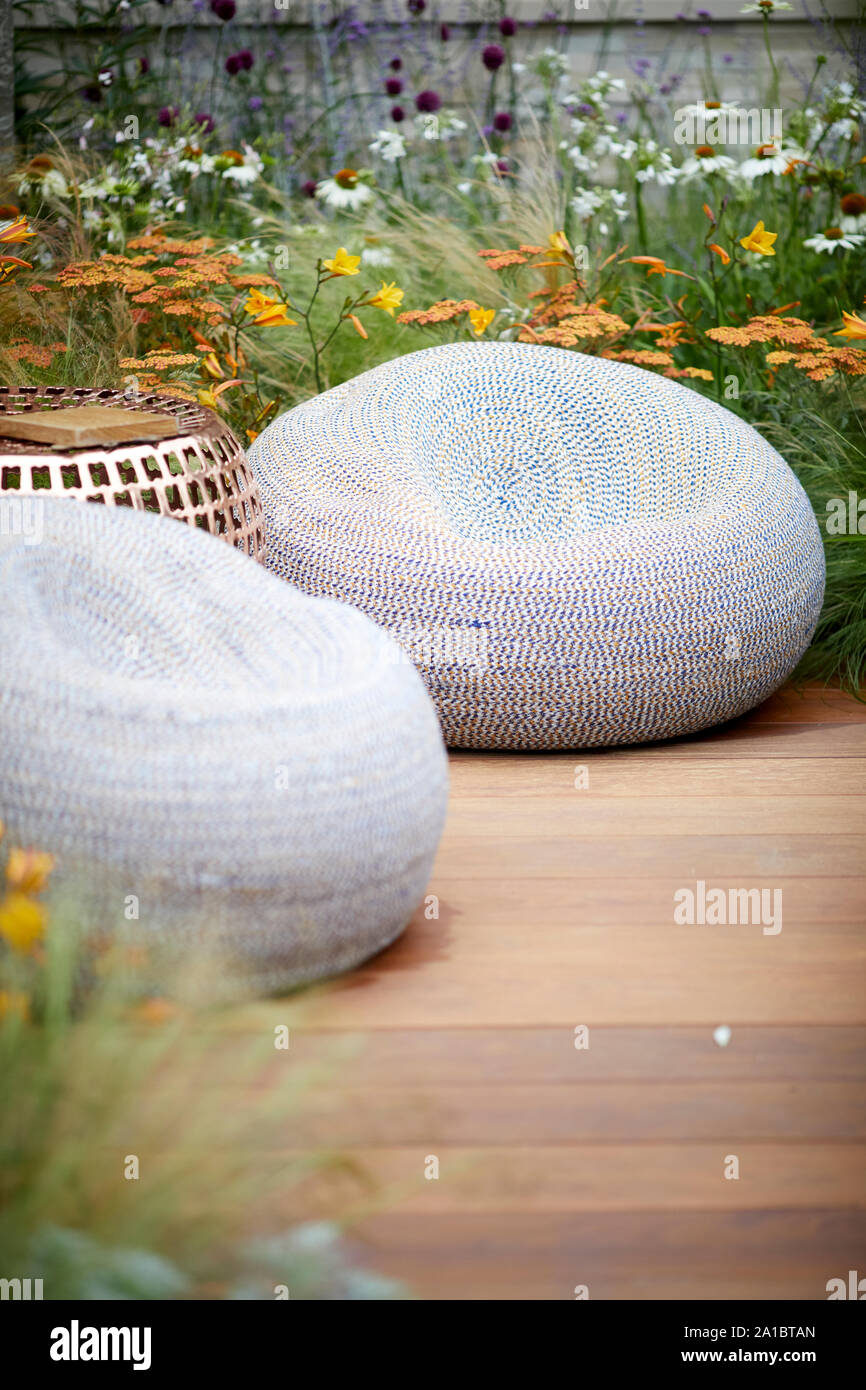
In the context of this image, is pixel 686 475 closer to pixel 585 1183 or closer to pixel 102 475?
pixel 102 475

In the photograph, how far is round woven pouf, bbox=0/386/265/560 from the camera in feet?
7.91

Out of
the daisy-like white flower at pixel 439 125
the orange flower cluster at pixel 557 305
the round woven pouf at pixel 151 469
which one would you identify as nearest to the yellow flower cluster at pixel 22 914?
the round woven pouf at pixel 151 469

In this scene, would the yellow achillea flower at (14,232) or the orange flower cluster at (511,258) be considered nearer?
the yellow achillea flower at (14,232)

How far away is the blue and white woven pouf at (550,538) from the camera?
289 cm

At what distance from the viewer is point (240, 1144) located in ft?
4.80

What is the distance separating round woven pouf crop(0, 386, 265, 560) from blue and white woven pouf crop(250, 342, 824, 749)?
269 millimetres

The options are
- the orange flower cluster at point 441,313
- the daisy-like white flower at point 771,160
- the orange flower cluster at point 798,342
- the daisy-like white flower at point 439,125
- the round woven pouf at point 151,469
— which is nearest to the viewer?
the round woven pouf at point 151,469

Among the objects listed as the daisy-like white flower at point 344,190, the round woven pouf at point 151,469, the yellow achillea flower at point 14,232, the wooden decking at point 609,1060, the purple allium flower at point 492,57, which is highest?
the purple allium flower at point 492,57

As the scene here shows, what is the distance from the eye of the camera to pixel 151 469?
2740 mm

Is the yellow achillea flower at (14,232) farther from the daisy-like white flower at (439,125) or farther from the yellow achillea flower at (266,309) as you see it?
the daisy-like white flower at (439,125)

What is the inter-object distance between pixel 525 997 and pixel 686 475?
169cm

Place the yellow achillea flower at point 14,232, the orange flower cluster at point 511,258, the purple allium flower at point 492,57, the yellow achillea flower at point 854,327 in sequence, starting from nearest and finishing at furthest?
the yellow achillea flower at point 14,232 → the yellow achillea flower at point 854,327 → the orange flower cluster at point 511,258 → the purple allium flower at point 492,57

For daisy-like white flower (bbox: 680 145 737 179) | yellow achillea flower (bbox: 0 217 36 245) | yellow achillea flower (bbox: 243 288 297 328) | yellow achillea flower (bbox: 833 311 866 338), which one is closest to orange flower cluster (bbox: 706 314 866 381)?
yellow achillea flower (bbox: 833 311 866 338)

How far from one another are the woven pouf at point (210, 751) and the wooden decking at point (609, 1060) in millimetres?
156
